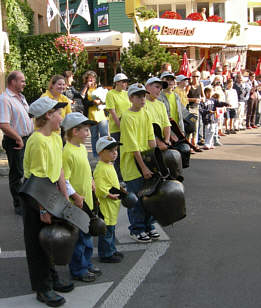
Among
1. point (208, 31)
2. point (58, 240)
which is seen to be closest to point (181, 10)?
point (208, 31)

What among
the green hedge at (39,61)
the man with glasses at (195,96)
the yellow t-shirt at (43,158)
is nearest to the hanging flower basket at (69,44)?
the green hedge at (39,61)

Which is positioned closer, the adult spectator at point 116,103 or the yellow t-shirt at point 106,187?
the yellow t-shirt at point 106,187

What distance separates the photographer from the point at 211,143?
12.9 meters

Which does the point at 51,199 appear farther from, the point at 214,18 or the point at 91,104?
the point at 214,18

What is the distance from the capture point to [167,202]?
4652 mm

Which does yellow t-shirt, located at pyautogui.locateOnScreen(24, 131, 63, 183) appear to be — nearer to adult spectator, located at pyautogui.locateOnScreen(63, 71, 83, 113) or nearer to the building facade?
adult spectator, located at pyautogui.locateOnScreen(63, 71, 83, 113)

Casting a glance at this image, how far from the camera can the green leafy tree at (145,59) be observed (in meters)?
15.7

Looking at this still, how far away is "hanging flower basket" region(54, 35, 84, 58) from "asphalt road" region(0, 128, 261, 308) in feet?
33.8

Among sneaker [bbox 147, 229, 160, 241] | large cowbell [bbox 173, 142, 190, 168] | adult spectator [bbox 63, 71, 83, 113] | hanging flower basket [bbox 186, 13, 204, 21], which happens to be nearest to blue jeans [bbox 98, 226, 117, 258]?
sneaker [bbox 147, 229, 160, 241]

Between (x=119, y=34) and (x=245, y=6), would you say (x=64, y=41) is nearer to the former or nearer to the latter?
(x=119, y=34)

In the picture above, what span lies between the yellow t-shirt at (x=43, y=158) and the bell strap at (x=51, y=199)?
67mm

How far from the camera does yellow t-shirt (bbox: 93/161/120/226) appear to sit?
15.4 ft

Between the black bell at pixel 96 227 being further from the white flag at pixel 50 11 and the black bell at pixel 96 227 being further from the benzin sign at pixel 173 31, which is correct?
the benzin sign at pixel 173 31

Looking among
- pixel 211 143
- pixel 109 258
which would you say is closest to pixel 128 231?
pixel 109 258
